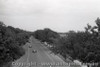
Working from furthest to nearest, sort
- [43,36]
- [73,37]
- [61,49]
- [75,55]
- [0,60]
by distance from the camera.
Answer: [43,36]
[61,49]
[73,37]
[75,55]
[0,60]

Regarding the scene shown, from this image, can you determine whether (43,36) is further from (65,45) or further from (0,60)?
(0,60)

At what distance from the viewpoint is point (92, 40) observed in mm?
28797

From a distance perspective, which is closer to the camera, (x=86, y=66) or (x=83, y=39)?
(x=86, y=66)

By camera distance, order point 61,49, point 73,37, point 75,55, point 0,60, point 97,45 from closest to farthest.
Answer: point 0,60
point 97,45
point 75,55
point 73,37
point 61,49

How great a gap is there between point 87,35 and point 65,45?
1314 cm

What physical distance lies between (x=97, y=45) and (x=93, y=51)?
2.93 feet

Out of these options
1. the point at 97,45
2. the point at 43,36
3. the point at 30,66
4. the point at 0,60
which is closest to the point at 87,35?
the point at 97,45

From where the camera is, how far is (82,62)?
35219mm

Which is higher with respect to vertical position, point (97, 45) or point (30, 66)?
point (97, 45)

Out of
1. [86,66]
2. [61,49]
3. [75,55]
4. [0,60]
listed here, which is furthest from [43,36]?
[0,60]

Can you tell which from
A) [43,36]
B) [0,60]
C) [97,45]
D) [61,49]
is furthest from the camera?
[43,36]

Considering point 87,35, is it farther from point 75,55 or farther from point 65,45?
point 65,45

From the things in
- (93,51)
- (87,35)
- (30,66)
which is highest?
(87,35)

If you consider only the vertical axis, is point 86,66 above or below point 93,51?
below
